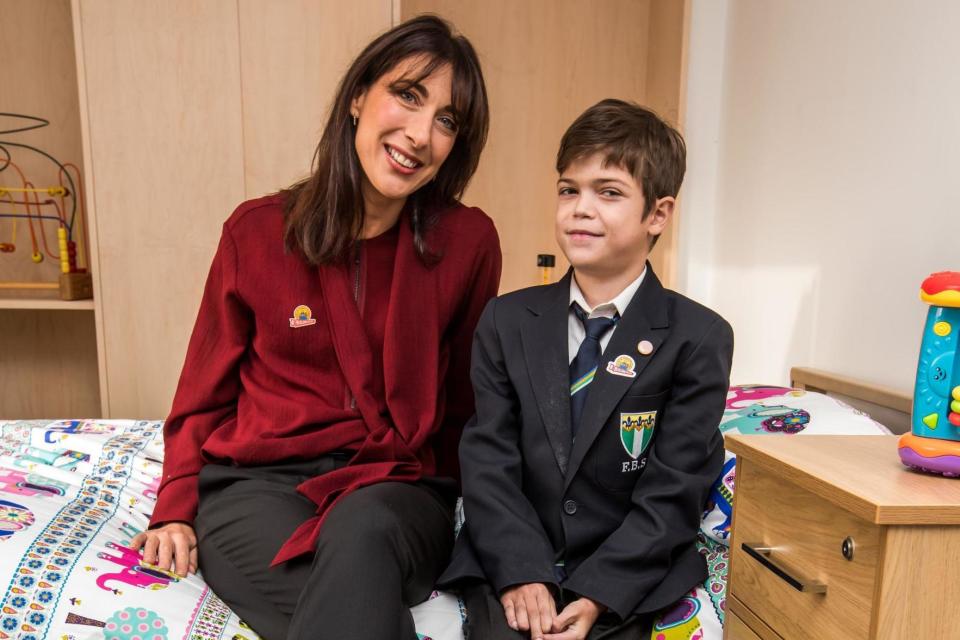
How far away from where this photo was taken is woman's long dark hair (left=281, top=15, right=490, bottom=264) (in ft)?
3.86

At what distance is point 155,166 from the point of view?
2113 mm

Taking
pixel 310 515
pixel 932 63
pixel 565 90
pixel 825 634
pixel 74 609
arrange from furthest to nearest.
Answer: pixel 565 90, pixel 932 63, pixel 310 515, pixel 74 609, pixel 825 634

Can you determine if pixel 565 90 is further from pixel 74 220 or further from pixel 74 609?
pixel 74 609

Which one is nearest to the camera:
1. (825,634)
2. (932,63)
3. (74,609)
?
(825,634)

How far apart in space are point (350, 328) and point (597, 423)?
0.43 metres

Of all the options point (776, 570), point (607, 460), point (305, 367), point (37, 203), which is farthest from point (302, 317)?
point (37, 203)

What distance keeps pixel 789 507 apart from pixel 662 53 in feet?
6.76

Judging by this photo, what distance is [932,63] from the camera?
48.5 inches

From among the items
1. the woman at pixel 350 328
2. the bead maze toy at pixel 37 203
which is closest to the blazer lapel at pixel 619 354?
the woman at pixel 350 328

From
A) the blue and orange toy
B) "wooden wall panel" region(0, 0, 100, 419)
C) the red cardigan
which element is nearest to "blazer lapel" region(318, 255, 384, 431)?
the red cardigan

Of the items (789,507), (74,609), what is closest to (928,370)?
(789,507)

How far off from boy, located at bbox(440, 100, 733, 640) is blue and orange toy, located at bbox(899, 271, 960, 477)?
0.28m

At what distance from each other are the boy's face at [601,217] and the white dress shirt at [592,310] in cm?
4

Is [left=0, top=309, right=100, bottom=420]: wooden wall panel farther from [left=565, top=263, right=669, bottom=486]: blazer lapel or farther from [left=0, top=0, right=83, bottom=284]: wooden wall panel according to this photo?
[left=565, top=263, right=669, bottom=486]: blazer lapel
